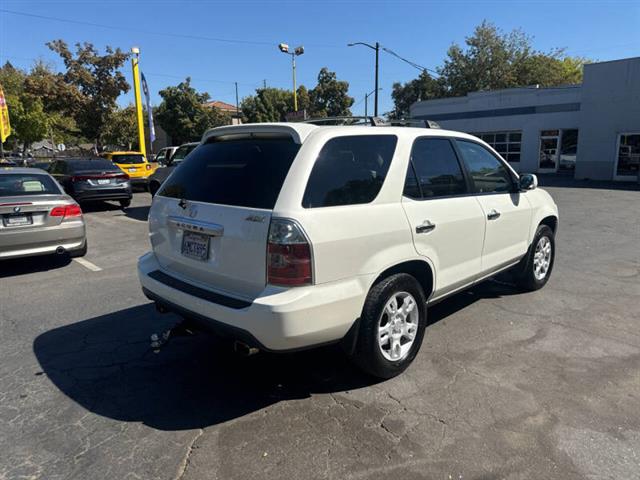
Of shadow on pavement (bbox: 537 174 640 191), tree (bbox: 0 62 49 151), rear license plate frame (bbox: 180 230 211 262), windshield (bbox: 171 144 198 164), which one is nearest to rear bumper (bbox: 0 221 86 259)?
rear license plate frame (bbox: 180 230 211 262)

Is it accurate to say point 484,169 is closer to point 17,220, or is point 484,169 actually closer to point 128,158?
point 17,220

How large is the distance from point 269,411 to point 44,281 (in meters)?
4.74

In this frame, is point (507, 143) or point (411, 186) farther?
point (507, 143)

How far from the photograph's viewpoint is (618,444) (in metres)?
2.74

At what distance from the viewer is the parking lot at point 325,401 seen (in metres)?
2.60

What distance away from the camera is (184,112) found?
51906 mm

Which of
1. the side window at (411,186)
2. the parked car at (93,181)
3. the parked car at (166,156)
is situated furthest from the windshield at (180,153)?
the side window at (411,186)

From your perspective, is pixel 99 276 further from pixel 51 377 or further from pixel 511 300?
pixel 511 300


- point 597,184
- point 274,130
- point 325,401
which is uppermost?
point 274,130

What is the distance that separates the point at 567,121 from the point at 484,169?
25.8m

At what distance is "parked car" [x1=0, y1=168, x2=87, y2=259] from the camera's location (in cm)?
628

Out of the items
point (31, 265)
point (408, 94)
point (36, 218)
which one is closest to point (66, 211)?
point (36, 218)

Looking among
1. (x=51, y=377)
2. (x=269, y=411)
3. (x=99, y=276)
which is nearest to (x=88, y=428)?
(x=51, y=377)

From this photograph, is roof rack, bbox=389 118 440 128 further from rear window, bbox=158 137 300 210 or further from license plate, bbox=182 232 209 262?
license plate, bbox=182 232 209 262
